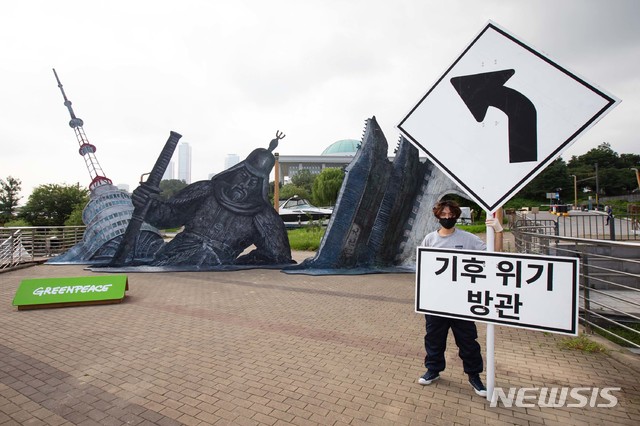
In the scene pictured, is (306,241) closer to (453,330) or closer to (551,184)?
(453,330)

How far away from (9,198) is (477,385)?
47010 mm

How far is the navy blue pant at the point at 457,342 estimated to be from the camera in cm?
367

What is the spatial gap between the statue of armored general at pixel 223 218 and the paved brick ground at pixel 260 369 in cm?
581

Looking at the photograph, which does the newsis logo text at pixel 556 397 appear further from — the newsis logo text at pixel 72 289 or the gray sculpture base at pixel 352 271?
the gray sculpture base at pixel 352 271

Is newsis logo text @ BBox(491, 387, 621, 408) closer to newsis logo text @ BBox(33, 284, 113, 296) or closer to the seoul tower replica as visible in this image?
newsis logo text @ BBox(33, 284, 113, 296)

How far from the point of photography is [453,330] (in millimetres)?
3746

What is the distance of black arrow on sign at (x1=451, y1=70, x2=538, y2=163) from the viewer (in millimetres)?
2975

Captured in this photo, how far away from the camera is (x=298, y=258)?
17.3 metres

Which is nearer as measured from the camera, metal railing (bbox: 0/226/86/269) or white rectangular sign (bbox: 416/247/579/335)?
white rectangular sign (bbox: 416/247/579/335)

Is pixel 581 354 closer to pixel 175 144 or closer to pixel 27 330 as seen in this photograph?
pixel 27 330

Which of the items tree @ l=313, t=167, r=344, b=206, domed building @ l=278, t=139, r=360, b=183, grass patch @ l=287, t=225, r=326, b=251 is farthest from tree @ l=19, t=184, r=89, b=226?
domed building @ l=278, t=139, r=360, b=183

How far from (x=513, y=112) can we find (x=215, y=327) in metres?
5.15

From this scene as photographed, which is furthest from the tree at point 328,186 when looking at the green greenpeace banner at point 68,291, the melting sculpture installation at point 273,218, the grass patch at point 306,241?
the green greenpeace banner at point 68,291

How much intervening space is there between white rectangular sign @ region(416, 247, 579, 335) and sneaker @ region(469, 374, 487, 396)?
35.1 inches
